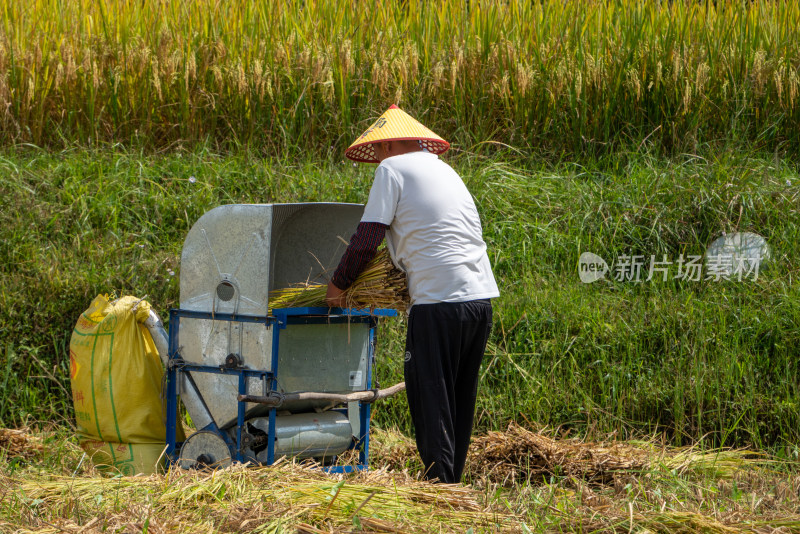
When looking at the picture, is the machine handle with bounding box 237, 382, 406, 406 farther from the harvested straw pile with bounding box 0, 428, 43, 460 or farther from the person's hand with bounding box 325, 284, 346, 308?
the harvested straw pile with bounding box 0, 428, 43, 460

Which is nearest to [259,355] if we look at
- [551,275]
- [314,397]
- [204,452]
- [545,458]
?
[314,397]

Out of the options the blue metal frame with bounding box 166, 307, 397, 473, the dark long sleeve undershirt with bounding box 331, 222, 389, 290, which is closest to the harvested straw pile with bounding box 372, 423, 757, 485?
the blue metal frame with bounding box 166, 307, 397, 473

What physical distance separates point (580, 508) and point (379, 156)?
187cm

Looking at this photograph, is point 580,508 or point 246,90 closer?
point 580,508

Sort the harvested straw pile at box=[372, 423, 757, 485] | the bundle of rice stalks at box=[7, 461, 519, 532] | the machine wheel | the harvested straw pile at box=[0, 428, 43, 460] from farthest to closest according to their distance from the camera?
the harvested straw pile at box=[0, 428, 43, 460]
the harvested straw pile at box=[372, 423, 757, 485]
the machine wheel
the bundle of rice stalks at box=[7, 461, 519, 532]

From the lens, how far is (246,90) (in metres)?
6.86

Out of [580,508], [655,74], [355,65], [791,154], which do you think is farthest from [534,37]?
[580,508]

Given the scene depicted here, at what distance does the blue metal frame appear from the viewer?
3742 mm

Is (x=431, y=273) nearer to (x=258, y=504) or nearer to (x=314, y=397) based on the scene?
(x=314, y=397)

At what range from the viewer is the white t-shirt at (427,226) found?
3.57 m

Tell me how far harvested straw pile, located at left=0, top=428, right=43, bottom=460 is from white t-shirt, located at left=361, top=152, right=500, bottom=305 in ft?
→ 7.82

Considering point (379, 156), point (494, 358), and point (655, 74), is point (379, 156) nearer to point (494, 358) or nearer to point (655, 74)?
point (494, 358)

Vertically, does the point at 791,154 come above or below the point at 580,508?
above

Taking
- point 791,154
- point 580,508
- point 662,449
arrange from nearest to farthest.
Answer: point 580,508 < point 662,449 < point 791,154
